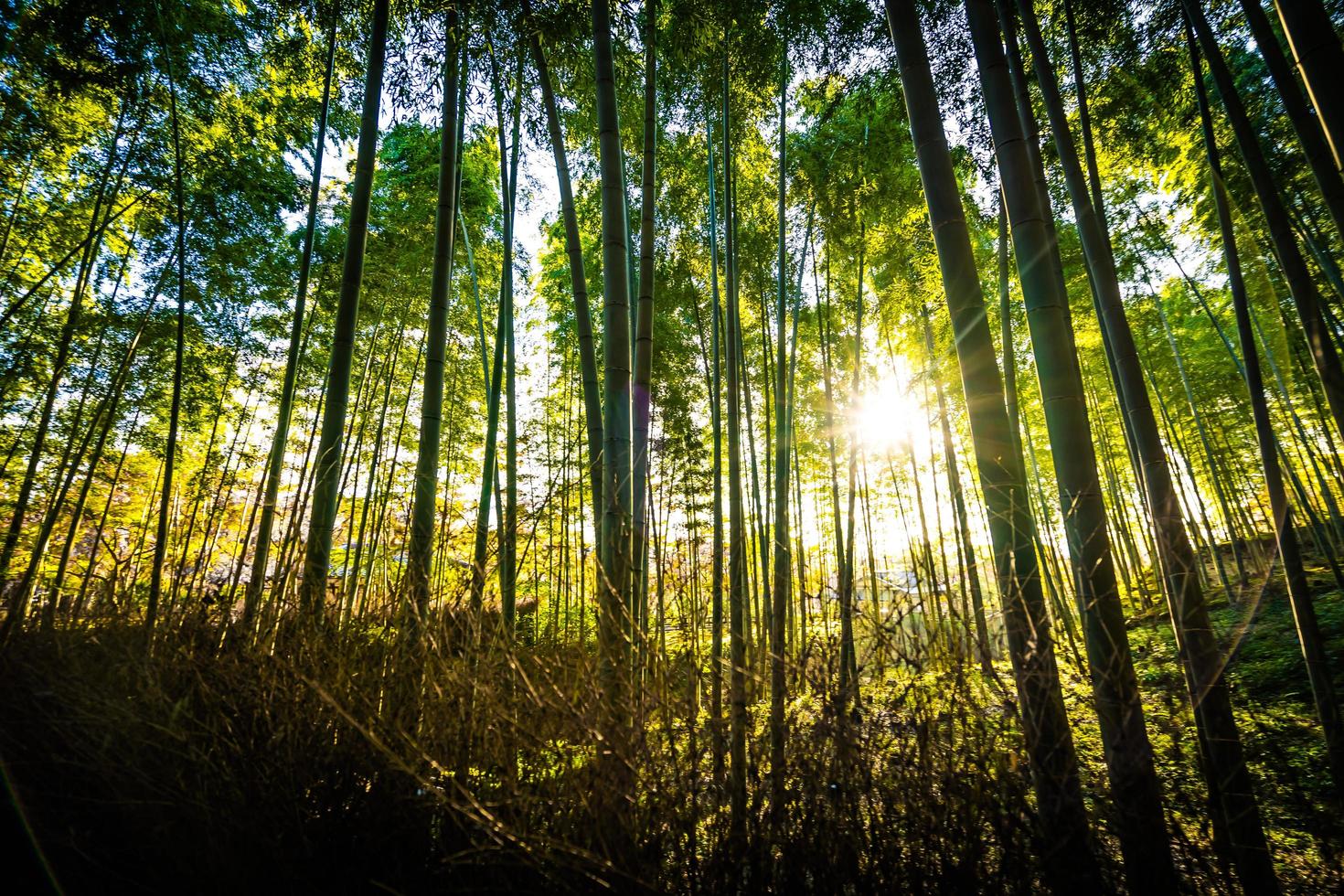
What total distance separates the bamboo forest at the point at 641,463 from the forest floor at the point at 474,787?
0.01m

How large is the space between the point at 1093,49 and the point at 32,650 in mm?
5720

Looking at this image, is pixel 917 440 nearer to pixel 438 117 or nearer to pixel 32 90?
pixel 438 117

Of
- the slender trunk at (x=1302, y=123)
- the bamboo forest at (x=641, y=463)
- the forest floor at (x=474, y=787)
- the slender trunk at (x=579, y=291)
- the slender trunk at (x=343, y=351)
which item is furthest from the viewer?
the slender trunk at (x=579, y=291)

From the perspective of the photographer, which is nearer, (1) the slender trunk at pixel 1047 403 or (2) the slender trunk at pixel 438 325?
(1) the slender trunk at pixel 1047 403

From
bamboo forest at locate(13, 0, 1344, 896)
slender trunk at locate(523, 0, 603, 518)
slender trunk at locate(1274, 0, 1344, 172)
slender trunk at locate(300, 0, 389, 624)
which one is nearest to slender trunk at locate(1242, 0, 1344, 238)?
bamboo forest at locate(13, 0, 1344, 896)

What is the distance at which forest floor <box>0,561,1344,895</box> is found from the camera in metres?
1.07

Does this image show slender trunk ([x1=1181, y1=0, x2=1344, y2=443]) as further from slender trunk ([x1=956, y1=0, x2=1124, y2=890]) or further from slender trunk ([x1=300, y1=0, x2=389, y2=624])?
slender trunk ([x1=300, y1=0, x2=389, y2=624])

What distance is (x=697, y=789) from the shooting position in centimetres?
117

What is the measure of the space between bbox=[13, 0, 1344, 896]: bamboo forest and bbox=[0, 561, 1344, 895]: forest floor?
1cm

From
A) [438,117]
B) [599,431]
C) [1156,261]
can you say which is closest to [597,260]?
[438,117]

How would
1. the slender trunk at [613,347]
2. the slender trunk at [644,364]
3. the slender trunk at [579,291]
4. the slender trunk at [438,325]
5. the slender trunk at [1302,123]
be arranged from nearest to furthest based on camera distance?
1. the slender trunk at [1302,123]
2. the slender trunk at [613,347]
3. the slender trunk at [644,364]
4. the slender trunk at [438,325]
5. the slender trunk at [579,291]

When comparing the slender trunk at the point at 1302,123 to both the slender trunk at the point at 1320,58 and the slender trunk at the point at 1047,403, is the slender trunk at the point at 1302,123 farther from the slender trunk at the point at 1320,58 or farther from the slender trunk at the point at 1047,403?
the slender trunk at the point at 1047,403

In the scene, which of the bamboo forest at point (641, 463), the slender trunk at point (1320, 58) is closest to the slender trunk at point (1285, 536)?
the bamboo forest at point (641, 463)

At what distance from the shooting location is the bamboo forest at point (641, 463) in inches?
46.3
